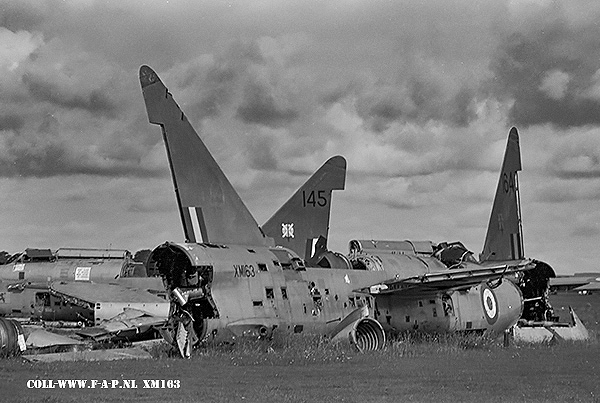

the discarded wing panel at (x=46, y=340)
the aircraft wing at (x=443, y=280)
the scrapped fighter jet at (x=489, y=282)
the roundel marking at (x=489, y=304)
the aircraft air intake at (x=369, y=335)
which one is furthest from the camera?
the roundel marking at (x=489, y=304)

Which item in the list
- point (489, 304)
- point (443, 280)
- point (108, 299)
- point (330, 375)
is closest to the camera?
point (330, 375)

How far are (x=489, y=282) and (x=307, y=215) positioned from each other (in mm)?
9627

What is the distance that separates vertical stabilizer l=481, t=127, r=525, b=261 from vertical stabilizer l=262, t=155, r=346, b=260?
21.9 feet

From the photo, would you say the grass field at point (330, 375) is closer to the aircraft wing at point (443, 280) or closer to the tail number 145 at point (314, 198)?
the aircraft wing at point (443, 280)

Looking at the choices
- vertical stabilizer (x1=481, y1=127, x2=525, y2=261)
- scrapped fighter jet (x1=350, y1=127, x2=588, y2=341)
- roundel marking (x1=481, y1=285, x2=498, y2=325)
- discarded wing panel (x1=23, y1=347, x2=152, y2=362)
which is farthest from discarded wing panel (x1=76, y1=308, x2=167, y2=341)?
vertical stabilizer (x1=481, y1=127, x2=525, y2=261)

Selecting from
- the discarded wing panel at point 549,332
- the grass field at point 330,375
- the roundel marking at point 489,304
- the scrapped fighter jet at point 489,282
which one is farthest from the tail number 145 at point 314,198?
the grass field at point 330,375

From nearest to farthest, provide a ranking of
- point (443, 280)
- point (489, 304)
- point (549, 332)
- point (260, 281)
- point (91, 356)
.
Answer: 1. point (91, 356)
2. point (260, 281)
3. point (443, 280)
4. point (489, 304)
5. point (549, 332)

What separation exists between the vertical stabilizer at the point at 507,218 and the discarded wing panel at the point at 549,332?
424cm

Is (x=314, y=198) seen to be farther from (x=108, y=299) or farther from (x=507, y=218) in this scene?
(x=108, y=299)

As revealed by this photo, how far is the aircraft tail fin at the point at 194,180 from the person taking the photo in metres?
23.5

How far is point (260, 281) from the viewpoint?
2131 cm

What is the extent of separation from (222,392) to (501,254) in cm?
2112

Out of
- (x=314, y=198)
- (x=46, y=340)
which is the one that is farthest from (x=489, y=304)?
(x=46, y=340)

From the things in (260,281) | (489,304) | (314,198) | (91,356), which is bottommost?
(91,356)
